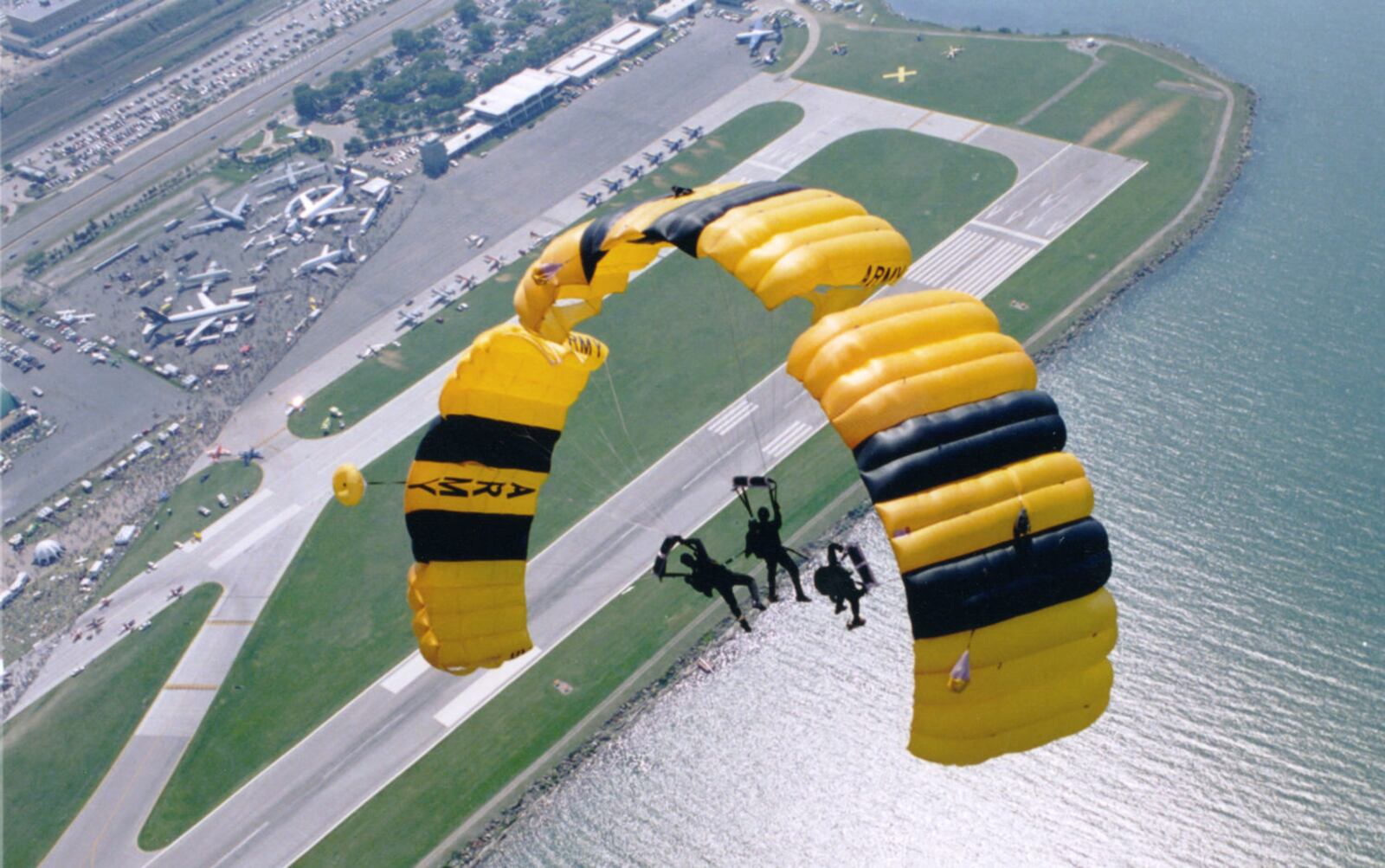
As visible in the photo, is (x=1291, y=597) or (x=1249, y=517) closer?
(x=1291, y=597)

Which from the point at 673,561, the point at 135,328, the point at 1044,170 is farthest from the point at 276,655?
the point at 1044,170

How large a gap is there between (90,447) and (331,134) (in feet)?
114

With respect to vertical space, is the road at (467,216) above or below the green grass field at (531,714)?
above

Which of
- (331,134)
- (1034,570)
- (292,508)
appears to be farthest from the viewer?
(331,134)

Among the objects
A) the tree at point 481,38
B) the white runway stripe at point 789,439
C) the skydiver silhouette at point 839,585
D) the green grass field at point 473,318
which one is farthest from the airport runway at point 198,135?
the skydiver silhouette at point 839,585

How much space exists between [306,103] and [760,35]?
1370 inches

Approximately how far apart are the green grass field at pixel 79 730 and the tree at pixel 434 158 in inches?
1480

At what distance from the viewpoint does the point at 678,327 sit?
6131 centimetres

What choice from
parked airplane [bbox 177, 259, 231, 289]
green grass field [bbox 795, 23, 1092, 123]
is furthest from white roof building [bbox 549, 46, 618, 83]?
parked airplane [bbox 177, 259, 231, 289]

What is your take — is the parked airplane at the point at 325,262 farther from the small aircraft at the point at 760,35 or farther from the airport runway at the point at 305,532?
the small aircraft at the point at 760,35

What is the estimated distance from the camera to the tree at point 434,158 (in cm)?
7912

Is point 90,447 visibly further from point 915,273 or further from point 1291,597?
point 1291,597

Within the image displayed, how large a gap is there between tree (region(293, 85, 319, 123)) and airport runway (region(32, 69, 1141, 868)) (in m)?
29.2

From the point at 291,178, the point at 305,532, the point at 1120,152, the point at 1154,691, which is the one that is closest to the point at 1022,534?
the point at 1154,691
